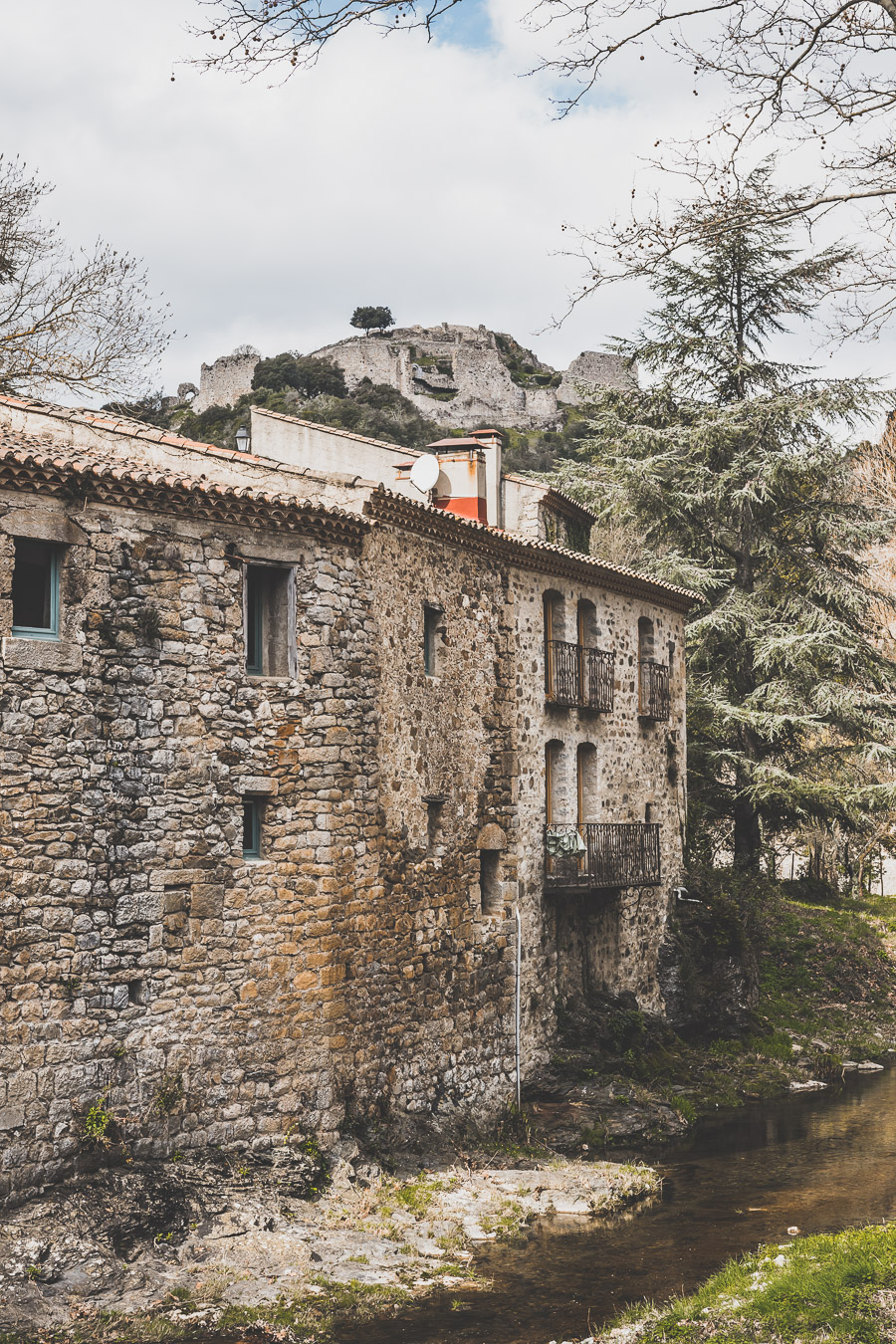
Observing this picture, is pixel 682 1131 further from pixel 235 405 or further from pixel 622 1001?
pixel 235 405

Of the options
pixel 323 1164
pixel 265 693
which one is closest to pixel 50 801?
pixel 265 693

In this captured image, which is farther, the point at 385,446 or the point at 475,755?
the point at 385,446

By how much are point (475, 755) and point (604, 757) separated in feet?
17.1

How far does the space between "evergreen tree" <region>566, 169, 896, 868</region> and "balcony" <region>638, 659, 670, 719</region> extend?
14.2ft

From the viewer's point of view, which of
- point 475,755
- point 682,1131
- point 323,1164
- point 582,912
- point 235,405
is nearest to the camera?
point 323,1164

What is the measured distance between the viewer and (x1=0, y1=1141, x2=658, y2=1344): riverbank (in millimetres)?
12039

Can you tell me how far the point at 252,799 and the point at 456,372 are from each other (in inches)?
3273

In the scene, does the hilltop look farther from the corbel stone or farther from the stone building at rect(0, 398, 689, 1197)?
the corbel stone

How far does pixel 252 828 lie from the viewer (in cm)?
1566

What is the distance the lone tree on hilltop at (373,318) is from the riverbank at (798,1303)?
99.6m

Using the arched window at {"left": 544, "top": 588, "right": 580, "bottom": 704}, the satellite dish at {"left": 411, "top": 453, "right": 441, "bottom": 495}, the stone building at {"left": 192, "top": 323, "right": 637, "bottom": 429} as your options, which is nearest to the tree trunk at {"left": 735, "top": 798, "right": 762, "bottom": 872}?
the arched window at {"left": 544, "top": 588, "right": 580, "bottom": 704}

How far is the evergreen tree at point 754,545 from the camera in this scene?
1230 inches

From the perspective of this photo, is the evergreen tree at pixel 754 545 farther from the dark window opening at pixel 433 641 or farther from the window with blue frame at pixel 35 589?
the window with blue frame at pixel 35 589

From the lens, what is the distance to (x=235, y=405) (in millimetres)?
72562
